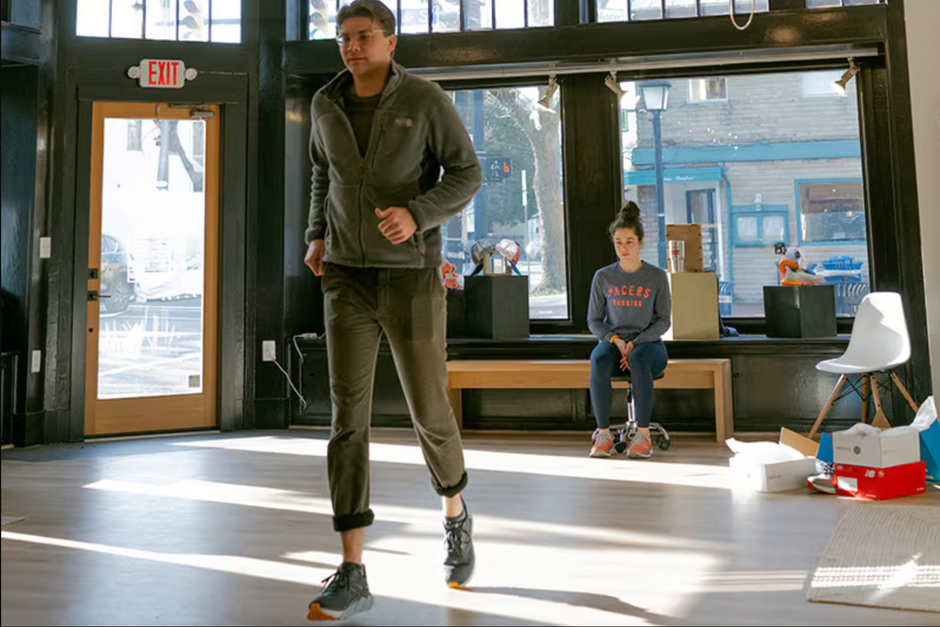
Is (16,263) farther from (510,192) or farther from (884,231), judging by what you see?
(884,231)

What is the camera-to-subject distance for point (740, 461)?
3430 millimetres

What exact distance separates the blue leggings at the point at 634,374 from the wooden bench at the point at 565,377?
422 millimetres

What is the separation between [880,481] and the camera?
305cm

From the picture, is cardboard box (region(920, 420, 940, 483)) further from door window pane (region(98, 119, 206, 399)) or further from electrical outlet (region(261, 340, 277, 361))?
door window pane (region(98, 119, 206, 399))

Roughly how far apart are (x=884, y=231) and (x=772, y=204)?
69 cm

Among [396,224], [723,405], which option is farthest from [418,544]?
[723,405]

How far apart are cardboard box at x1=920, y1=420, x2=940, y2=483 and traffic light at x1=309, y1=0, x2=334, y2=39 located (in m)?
4.47

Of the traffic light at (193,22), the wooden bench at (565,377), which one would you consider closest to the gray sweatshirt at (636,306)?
the wooden bench at (565,377)

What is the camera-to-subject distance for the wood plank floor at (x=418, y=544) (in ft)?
6.11

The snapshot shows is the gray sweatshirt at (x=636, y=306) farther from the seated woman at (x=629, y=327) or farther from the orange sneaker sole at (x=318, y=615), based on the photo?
the orange sneaker sole at (x=318, y=615)

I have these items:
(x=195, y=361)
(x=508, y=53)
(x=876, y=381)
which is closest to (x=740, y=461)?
(x=876, y=381)

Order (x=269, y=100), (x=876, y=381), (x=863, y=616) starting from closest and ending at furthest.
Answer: (x=863, y=616)
(x=876, y=381)
(x=269, y=100)

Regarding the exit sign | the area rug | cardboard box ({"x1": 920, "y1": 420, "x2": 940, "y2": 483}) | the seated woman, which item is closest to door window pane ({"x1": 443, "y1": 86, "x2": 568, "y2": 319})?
the seated woman

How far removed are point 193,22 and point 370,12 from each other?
3951mm
